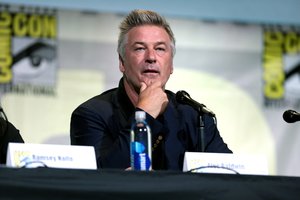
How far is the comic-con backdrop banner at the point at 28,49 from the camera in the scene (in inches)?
166

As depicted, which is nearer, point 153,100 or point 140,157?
point 140,157

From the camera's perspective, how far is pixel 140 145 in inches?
92.4

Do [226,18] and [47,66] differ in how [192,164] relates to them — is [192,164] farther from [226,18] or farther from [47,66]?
[226,18]

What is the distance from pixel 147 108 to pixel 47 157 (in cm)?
66

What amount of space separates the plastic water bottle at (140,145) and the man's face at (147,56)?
456 mm

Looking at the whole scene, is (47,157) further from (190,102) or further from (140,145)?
(190,102)

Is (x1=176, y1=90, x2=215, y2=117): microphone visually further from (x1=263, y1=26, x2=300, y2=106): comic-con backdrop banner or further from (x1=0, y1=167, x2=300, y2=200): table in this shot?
(x1=263, y1=26, x2=300, y2=106): comic-con backdrop banner

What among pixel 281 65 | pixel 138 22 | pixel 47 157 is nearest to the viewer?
pixel 47 157

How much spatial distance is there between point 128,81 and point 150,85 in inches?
6.5

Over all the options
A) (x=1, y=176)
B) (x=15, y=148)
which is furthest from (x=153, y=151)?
(x=1, y=176)

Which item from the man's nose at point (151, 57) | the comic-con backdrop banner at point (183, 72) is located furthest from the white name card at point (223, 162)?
the comic-con backdrop banner at point (183, 72)

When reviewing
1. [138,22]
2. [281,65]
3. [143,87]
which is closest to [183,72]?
[281,65]

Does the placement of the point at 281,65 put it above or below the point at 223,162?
above

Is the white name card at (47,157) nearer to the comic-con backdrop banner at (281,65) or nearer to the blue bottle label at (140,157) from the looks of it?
the blue bottle label at (140,157)
